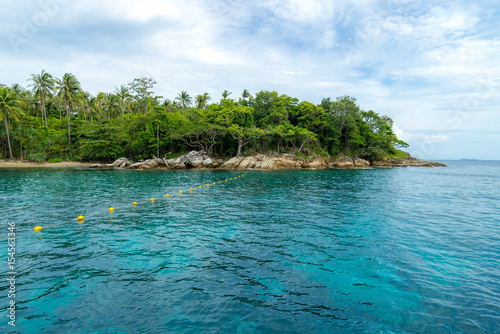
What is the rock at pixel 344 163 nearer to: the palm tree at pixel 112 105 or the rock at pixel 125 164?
the rock at pixel 125 164

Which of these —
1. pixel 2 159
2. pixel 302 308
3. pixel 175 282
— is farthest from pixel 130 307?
pixel 2 159

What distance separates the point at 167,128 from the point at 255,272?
5775 cm

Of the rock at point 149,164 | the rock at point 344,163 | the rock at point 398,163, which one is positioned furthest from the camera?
the rock at point 398,163

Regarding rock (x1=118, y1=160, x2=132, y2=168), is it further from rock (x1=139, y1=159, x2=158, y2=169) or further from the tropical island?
rock (x1=139, y1=159, x2=158, y2=169)

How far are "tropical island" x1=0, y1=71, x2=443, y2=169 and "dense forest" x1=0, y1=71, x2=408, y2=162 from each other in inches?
8.7

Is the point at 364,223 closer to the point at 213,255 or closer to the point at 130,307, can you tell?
the point at 213,255

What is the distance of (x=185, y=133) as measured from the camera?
188 ft

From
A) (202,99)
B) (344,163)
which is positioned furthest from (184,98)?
(344,163)

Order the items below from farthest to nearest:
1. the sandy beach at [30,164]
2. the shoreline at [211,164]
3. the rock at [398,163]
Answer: the rock at [398,163]
the sandy beach at [30,164]
the shoreline at [211,164]

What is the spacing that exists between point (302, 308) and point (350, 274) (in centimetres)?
278

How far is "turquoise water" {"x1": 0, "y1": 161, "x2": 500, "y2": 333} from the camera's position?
5.92 m

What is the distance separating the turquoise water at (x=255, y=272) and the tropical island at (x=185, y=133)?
4189cm

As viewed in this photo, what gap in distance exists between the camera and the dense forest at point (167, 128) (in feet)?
193

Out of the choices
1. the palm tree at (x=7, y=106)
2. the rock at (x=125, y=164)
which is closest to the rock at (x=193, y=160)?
the rock at (x=125, y=164)
